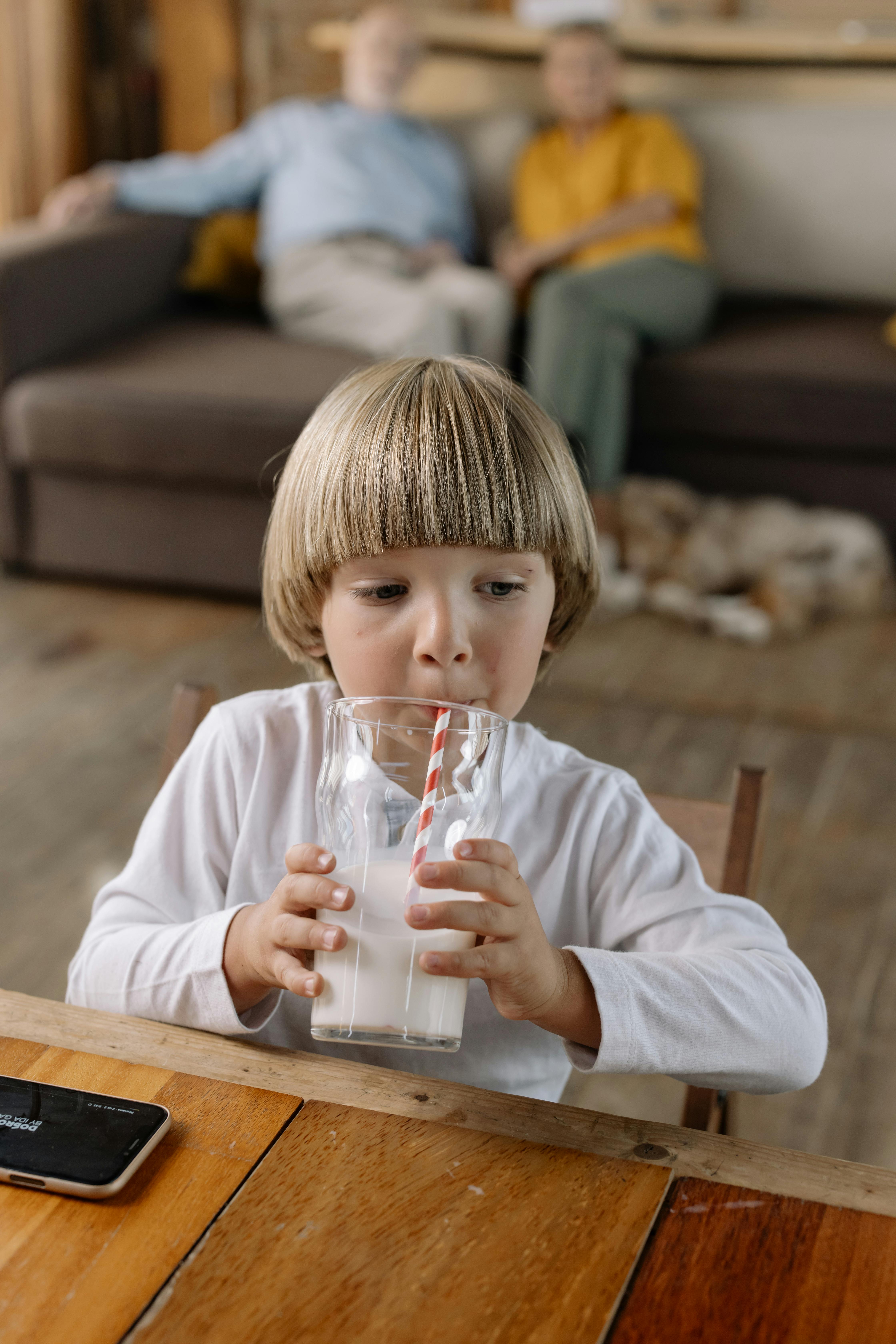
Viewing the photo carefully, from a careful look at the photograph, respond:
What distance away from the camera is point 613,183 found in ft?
10.8

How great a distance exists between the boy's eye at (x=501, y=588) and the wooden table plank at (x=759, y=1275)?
0.35 m

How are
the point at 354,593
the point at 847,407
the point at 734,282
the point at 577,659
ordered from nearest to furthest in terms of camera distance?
the point at 354,593 → the point at 577,659 → the point at 847,407 → the point at 734,282

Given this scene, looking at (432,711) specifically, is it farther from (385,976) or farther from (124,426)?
(124,426)

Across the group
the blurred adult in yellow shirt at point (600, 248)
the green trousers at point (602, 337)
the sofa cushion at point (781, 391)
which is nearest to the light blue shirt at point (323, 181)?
the blurred adult in yellow shirt at point (600, 248)

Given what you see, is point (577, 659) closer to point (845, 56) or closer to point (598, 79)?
point (598, 79)

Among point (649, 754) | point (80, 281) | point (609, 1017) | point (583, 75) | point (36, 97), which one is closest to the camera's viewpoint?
point (609, 1017)

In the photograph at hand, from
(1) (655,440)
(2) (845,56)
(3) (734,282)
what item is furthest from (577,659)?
(2) (845,56)

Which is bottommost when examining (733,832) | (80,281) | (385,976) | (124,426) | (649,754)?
(649,754)

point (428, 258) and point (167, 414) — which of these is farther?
point (428, 258)

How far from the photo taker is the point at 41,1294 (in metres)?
0.48

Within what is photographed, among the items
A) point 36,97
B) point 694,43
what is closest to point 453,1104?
point 694,43

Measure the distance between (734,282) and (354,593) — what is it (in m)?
3.04

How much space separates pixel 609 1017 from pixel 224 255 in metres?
3.00

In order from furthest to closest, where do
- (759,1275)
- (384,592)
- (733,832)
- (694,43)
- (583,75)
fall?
1. (694,43)
2. (583,75)
3. (733,832)
4. (384,592)
5. (759,1275)
